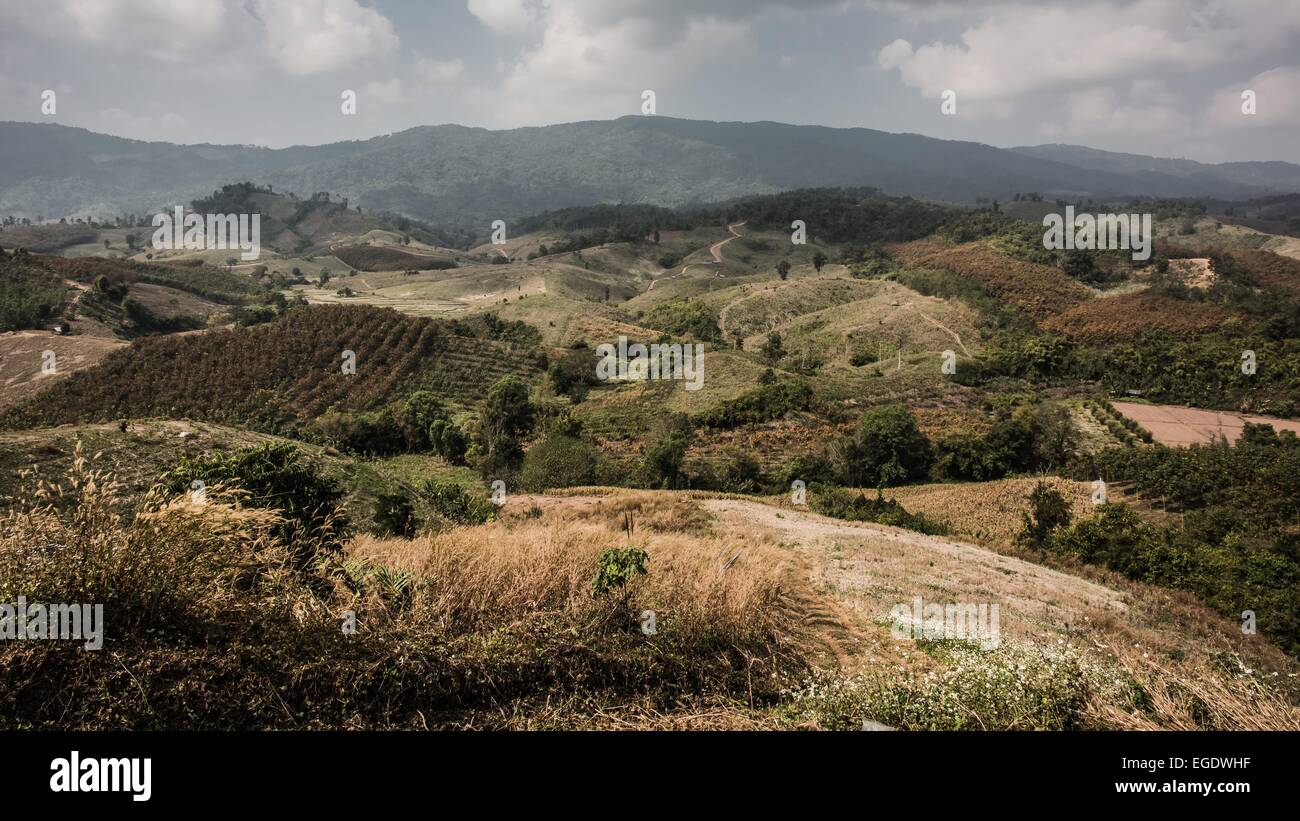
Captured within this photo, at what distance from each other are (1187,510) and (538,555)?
121 ft

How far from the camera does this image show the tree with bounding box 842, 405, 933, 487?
3825 centimetres

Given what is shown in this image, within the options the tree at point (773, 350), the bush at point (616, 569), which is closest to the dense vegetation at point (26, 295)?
the bush at point (616, 569)

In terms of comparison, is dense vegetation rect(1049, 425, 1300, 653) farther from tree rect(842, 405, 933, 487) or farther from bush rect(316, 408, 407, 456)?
bush rect(316, 408, 407, 456)

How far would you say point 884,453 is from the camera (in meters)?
38.6

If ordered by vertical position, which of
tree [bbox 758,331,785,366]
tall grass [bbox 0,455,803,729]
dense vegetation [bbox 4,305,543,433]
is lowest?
tall grass [bbox 0,455,803,729]

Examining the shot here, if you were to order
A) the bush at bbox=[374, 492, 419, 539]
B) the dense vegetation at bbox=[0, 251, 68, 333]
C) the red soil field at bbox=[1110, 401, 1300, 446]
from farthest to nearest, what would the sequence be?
1. the dense vegetation at bbox=[0, 251, 68, 333]
2. the red soil field at bbox=[1110, 401, 1300, 446]
3. the bush at bbox=[374, 492, 419, 539]

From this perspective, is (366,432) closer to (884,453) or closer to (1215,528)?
(884,453)

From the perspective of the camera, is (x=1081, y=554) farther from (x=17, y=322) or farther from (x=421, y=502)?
(x=17, y=322)

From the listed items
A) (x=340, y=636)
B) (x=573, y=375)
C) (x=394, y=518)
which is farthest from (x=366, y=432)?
(x=340, y=636)

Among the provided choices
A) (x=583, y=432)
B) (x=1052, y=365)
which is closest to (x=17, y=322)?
(x=583, y=432)

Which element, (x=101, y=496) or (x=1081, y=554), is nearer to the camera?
(x=101, y=496)

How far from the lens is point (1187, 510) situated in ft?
98.7

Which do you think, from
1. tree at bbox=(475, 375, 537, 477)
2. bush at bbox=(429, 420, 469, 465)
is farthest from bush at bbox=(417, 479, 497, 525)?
bush at bbox=(429, 420, 469, 465)

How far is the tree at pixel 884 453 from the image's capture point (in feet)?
125
